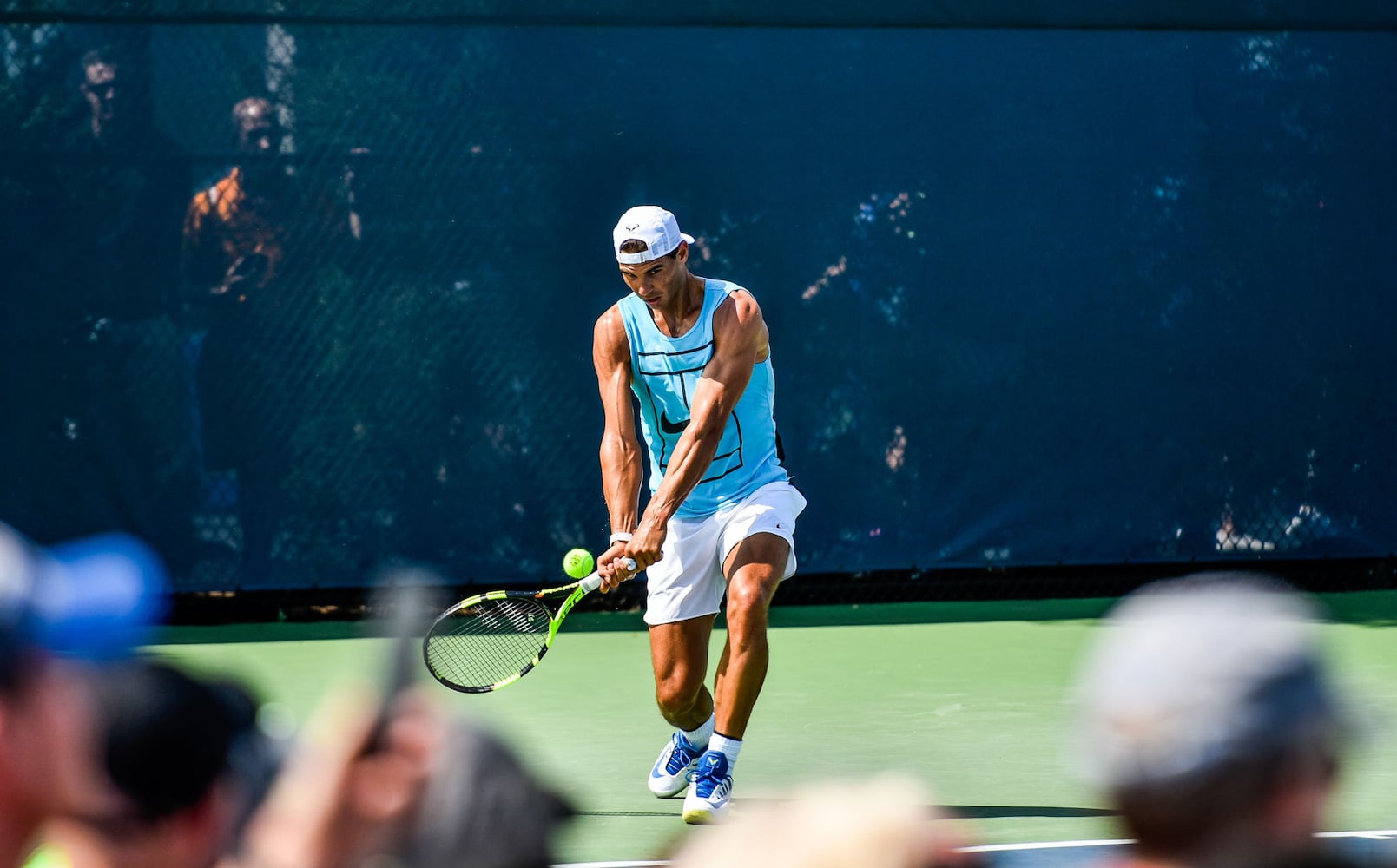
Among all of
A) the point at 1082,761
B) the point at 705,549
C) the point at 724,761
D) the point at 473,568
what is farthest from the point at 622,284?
the point at 1082,761

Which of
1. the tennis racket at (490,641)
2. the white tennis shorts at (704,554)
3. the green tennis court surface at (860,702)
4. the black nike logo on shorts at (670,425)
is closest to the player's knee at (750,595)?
the white tennis shorts at (704,554)

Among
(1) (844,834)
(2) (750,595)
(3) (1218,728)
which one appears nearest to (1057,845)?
(2) (750,595)

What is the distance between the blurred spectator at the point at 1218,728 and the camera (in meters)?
1.49

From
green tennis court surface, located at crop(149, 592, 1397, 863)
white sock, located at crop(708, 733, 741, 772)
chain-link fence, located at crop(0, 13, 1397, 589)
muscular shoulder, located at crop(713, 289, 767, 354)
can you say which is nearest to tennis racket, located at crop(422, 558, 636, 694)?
green tennis court surface, located at crop(149, 592, 1397, 863)

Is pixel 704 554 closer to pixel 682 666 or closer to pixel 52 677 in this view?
pixel 682 666

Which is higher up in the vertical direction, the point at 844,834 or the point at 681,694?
the point at 681,694

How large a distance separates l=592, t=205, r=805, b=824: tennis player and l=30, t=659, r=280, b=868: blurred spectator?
12.3ft

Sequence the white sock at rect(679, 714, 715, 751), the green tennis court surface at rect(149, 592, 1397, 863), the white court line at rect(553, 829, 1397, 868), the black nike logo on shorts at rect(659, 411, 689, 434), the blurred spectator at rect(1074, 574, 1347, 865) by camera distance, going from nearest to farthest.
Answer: the blurred spectator at rect(1074, 574, 1347, 865), the white court line at rect(553, 829, 1397, 868), the green tennis court surface at rect(149, 592, 1397, 863), the white sock at rect(679, 714, 715, 751), the black nike logo on shorts at rect(659, 411, 689, 434)

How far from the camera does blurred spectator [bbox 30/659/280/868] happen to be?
1374 mm

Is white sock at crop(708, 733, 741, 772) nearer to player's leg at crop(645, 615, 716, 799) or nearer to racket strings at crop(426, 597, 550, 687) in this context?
player's leg at crop(645, 615, 716, 799)

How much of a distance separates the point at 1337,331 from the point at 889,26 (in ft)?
8.33

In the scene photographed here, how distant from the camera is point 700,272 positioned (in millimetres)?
8484

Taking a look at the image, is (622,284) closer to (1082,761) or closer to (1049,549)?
(1049,549)

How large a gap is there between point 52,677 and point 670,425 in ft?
14.2
